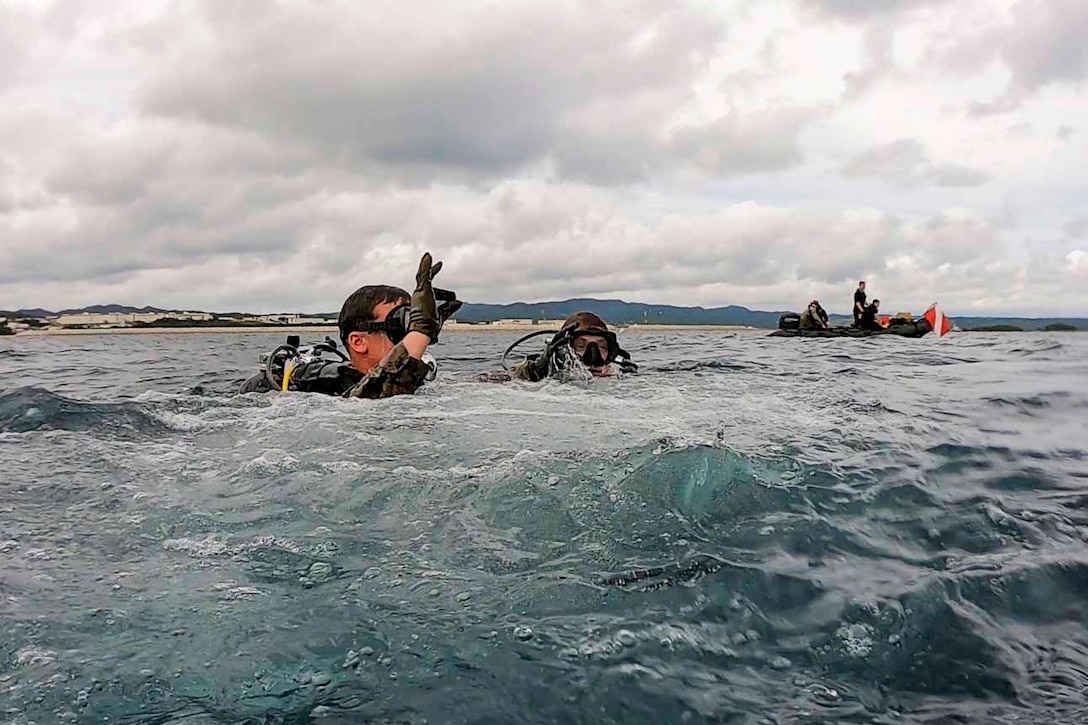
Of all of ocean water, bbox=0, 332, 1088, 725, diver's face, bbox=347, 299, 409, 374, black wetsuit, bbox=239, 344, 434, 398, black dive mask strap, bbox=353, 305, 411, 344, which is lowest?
ocean water, bbox=0, 332, 1088, 725

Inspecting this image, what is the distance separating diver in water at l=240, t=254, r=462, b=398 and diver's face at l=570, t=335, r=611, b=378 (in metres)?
2.06

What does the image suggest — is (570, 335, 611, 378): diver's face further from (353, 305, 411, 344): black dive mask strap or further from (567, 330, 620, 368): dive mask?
(353, 305, 411, 344): black dive mask strap

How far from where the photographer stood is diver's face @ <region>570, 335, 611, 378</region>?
30.3 feet

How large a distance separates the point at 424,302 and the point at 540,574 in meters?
4.21

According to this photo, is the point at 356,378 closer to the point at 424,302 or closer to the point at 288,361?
the point at 288,361

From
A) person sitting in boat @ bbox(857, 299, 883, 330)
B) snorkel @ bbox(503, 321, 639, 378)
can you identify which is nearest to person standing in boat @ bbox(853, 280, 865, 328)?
person sitting in boat @ bbox(857, 299, 883, 330)

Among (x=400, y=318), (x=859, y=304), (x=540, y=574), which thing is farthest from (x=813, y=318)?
(x=540, y=574)

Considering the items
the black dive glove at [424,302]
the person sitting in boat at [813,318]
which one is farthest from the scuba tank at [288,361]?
the person sitting in boat at [813,318]

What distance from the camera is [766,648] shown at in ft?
7.22

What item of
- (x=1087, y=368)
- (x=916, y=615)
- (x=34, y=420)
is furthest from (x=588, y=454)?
(x=1087, y=368)

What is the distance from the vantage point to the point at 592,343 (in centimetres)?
928

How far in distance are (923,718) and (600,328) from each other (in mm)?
→ 7471

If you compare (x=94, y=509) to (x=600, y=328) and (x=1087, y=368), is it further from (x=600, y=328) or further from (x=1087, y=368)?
(x=1087, y=368)

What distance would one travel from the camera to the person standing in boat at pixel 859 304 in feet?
87.5
